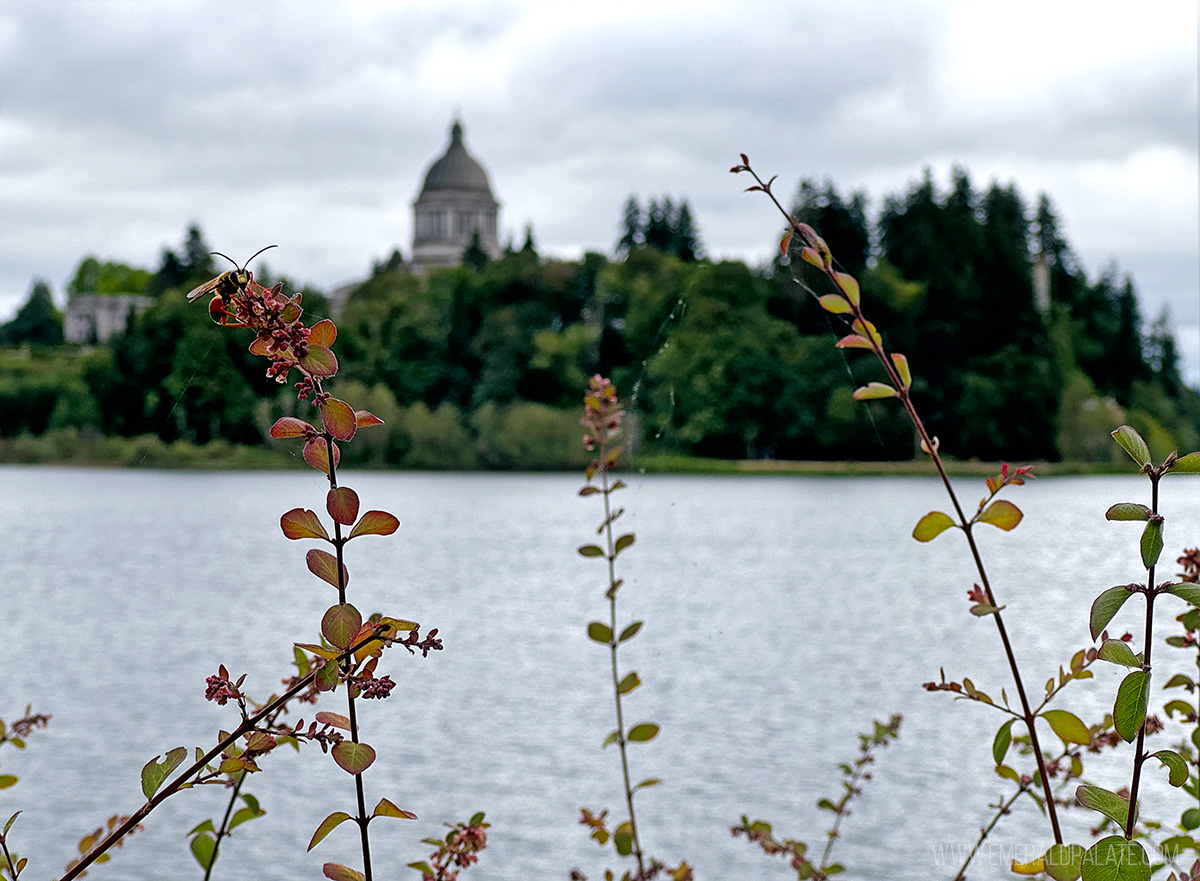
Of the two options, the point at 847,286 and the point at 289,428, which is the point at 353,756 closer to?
the point at 289,428

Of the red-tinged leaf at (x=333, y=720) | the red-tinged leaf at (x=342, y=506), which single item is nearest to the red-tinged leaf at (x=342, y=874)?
the red-tinged leaf at (x=333, y=720)

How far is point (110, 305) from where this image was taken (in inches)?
5354

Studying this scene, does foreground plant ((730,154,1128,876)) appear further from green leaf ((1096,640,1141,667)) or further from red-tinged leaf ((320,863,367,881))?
red-tinged leaf ((320,863,367,881))

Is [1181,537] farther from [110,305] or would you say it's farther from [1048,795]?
[110,305]

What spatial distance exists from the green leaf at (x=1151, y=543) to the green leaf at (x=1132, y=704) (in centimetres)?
11

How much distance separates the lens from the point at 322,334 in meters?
1.13

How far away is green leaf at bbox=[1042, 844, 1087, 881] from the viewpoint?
137 cm

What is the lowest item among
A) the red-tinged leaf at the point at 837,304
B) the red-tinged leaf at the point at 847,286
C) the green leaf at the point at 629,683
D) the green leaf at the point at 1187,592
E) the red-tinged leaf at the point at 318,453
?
the green leaf at the point at 629,683

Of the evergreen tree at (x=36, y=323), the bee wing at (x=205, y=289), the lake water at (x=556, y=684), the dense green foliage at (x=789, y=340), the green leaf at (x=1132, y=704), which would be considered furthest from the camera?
the evergreen tree at (x=36, y=323)

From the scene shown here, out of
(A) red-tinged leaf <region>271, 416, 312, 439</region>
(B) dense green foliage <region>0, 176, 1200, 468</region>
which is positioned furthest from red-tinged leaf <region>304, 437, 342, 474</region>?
(B) dense green foliage <region>0, 176, 1200, 468</region>

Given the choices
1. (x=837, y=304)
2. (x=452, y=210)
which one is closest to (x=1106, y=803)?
(x=837, y=304)

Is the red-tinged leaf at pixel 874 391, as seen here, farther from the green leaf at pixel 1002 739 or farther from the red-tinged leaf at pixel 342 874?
the red-tinged leaf at pixel 342 874

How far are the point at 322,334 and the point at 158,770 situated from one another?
1.46 ft

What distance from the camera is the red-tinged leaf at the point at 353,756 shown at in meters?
1.11
